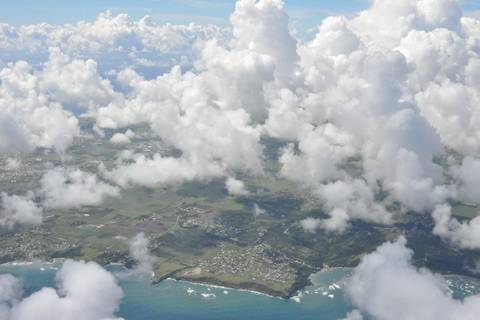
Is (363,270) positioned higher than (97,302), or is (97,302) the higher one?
(363,270)

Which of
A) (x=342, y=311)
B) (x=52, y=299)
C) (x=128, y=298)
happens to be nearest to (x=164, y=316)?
(x=128, y=298)

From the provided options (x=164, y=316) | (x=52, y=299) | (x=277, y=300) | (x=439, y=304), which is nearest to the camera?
(x=52, y=299)

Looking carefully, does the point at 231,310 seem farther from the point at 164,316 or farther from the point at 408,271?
the point at 408,271

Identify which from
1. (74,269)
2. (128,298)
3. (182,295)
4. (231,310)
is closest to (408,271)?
(231,310)

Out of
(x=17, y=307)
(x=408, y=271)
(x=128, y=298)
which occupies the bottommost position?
(x=17, y=307)

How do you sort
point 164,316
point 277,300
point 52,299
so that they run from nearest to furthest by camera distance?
point 52,299 → point 164,316 → point 277,300

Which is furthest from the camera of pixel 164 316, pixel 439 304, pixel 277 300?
pixel 277 300

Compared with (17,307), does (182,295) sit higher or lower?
higher

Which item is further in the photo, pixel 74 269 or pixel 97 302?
pixel 74 269

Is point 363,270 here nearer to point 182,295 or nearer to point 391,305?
point 391,305
